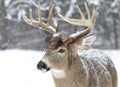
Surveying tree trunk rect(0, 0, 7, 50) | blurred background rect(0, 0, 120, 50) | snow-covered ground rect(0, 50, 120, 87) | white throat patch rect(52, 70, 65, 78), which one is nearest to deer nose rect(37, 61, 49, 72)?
white throat patch rect(52, 70, 65, 78)

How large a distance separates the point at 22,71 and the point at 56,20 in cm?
956

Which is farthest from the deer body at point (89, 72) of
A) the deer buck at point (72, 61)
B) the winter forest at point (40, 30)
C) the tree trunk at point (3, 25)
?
the tree trunk at point (3, 25)

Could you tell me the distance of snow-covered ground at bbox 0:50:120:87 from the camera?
11.9m

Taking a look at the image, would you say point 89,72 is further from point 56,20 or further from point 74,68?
point 56,20

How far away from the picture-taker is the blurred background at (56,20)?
2367 cm

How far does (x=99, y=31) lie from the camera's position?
26.1 meters

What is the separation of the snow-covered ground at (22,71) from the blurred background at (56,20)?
6145 mm

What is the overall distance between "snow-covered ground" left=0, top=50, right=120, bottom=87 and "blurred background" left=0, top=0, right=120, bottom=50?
614 cm

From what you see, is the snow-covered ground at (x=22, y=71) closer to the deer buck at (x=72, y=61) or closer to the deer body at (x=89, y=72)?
the deer body at (x=89, y=72)

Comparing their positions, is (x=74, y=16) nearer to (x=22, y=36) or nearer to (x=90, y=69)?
(x=22, y=36)

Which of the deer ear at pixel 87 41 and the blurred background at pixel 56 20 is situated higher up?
the deer ear at pixel 87 41

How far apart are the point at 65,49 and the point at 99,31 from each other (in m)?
19.6

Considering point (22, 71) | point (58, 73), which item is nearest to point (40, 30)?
point (22, 71)

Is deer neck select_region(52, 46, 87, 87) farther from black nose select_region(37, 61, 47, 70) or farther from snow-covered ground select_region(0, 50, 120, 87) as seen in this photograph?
snow-covered ground select_region(0, 50, 120, 87)
